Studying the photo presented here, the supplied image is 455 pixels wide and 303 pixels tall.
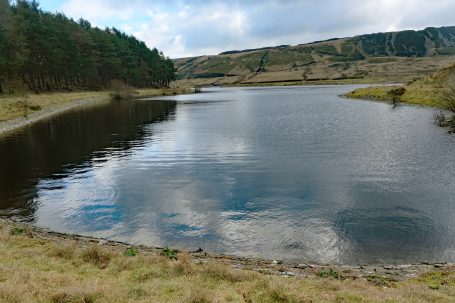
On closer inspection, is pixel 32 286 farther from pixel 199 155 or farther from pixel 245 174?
pixel 199 155

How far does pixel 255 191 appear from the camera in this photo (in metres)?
28.7

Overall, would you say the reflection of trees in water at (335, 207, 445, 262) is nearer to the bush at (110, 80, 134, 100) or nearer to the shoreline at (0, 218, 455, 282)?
the shoreline at (0, 218, 455, 282)

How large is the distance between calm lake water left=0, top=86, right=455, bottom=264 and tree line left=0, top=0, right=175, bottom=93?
242ft

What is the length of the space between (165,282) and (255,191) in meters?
16.4

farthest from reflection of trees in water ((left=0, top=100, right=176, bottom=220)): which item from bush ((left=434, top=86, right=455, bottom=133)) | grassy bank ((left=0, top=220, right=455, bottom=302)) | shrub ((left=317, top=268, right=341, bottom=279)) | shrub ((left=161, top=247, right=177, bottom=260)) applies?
bush ((left=434, top=86, right=455, bottom=133))

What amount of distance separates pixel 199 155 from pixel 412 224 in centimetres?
2596

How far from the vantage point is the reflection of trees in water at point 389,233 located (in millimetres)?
18609

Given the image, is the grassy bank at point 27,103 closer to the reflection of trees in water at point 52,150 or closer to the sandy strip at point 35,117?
the sandy strip at point 35,117

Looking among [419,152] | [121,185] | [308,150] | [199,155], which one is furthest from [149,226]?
[419,152]

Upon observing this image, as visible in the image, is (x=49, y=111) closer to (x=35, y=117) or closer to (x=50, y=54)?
(x=35, y=117)

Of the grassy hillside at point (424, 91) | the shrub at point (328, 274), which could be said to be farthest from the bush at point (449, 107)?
the shrub at point (328, 274)

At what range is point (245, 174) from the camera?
33688mm

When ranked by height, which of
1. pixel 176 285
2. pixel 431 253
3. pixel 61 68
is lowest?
pixel 431 253

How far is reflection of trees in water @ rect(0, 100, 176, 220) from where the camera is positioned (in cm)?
2967
